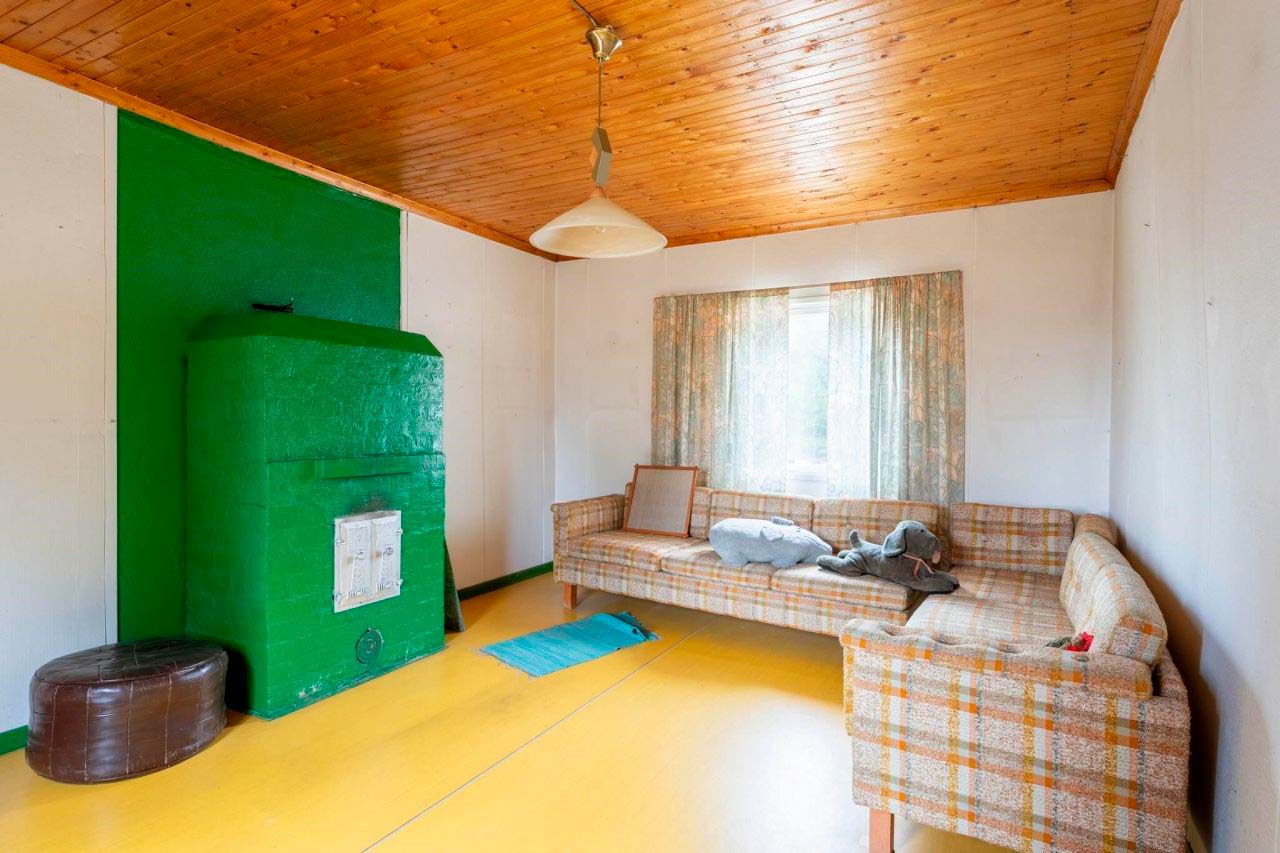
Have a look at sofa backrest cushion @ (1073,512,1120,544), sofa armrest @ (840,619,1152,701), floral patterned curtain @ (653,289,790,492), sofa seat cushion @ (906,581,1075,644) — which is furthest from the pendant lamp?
sofa backrest cushion @ (1073,512,1120,544)

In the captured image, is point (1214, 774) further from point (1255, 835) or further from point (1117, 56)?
point (1117, 56)

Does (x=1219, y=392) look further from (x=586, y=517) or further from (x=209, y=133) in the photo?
(x=209, y=133)

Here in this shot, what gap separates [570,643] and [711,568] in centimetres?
92

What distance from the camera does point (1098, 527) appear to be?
125 inches

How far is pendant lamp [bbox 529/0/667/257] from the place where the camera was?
207 cm

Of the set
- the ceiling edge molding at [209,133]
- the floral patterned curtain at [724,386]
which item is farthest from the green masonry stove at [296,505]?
the floral patterned curtain at [724,386]

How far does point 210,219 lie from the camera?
307 cm

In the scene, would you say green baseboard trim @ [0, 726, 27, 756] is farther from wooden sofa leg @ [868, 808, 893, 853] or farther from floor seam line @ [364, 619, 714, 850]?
wooden sofa leg @ [868, 808, 893, 853]

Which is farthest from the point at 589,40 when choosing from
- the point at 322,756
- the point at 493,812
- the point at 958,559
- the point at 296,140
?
the point at 958,559

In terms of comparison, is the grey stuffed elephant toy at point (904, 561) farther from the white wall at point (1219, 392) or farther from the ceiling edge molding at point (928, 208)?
the ceiling edge molding at point (928, 208)

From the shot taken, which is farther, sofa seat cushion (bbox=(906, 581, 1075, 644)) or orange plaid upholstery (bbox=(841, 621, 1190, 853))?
sofa seat cushion (bbox=(906, 581, 1075, 644))

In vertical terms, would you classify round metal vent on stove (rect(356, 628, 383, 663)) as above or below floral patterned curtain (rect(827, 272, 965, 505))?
below

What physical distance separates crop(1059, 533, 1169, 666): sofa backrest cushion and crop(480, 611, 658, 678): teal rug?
2.19 metres

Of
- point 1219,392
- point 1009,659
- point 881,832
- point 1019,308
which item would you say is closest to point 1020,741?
point 1009,659
